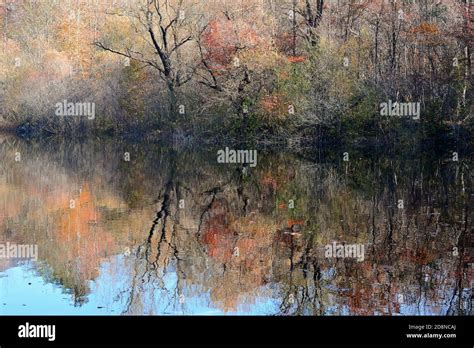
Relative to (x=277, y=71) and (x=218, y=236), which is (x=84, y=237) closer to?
(x=218, y=236)

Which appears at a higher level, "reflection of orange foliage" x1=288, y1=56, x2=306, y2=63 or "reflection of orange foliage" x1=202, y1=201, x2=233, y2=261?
"reflection of orange foliage" x1=288, y1=56, x2=306, y2=63

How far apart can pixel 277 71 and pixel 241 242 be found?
20.3 m

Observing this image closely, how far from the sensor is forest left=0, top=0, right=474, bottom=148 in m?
28.2

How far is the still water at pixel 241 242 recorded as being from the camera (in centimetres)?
851

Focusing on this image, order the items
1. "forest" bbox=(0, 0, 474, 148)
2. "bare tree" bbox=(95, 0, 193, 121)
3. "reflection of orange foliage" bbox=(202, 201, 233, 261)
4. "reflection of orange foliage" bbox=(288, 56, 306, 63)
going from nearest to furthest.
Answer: "reflection of orange foliage" bbox=(202, 201, 233, 261)
"forest" bbox=(0, 0, 474, 148)
"reflection of orange foliage" bbox=(288, 56, 306, 63)
"bare tree" bbox=(95, 0, 193, 121)

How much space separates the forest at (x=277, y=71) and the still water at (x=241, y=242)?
7.09m

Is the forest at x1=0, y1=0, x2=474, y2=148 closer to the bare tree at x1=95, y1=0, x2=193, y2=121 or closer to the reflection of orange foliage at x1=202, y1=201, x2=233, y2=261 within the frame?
the bare tree at x1=95, y1=0, x2=193, y2=121

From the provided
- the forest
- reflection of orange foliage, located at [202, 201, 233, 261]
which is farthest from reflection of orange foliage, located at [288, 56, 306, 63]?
reflection of orange foliage, located at [202, 201, 233, 261]

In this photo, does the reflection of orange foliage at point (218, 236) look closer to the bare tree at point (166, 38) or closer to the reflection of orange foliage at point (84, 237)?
the reflection of orange foliage at point (84, 237)

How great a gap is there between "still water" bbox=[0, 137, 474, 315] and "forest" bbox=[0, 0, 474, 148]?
7.09 metres

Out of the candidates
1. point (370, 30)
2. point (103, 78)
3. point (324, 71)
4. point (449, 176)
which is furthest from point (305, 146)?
point (103, 78)

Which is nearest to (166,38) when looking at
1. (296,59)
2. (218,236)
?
(296,59)

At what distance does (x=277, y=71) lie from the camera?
31.1m
